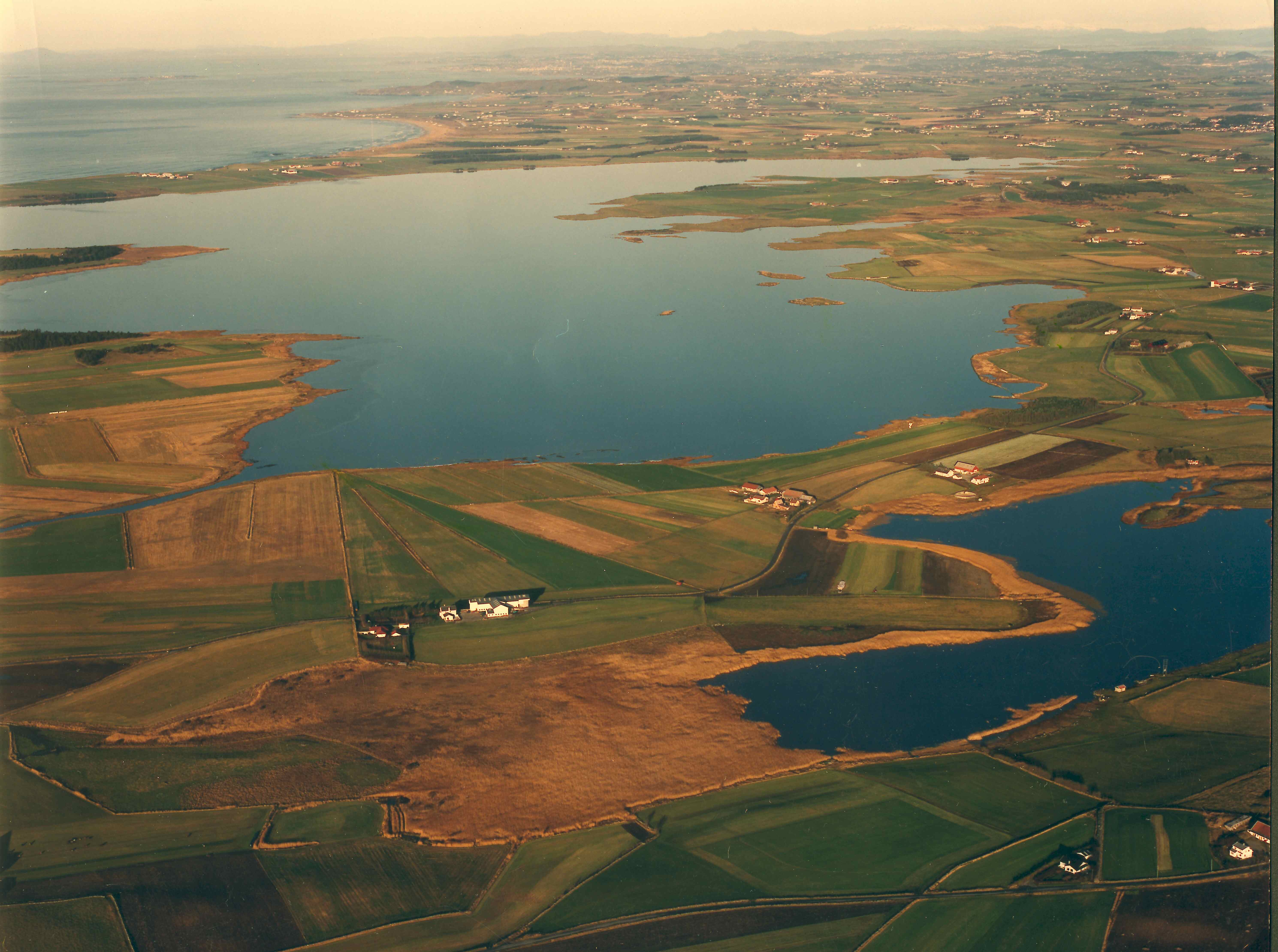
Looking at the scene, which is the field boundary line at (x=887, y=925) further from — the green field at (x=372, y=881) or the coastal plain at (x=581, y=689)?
the green field at (x=372, y=881)

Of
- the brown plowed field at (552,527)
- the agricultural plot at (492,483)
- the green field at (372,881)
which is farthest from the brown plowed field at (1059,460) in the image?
the green field at (372,881)

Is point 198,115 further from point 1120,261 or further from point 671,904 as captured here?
point 671,904

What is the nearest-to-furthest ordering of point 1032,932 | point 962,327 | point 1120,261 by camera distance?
point 1032,932 < point 962,327 < point 1120,261

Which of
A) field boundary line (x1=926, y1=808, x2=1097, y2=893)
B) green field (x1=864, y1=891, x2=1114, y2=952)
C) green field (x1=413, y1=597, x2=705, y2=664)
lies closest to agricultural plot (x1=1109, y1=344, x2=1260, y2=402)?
green field (x1=413, y1=597, x2=705, y2=664)

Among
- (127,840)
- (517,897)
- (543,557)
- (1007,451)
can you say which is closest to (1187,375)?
(1007,451)

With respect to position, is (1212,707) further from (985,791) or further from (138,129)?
(138,129)

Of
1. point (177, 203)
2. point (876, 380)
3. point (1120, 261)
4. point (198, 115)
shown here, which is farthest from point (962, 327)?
point (198, 115)
